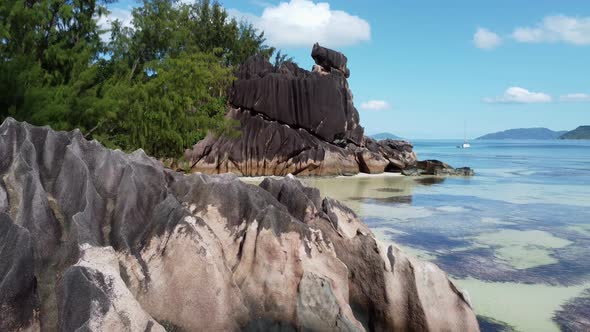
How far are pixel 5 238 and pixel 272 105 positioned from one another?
34.2m

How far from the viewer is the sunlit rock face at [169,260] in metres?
4.69

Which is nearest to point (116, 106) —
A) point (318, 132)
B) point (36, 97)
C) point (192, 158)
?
point (36, 97)

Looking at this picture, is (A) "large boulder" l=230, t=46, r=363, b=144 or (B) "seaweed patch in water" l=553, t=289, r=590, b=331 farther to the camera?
(A) "large boulder" l=230, t=46, r=363, b=144

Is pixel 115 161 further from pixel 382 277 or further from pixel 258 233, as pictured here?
pixel 382 277

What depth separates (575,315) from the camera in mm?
8789

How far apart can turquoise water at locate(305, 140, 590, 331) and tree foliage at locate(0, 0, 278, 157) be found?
33.1ft

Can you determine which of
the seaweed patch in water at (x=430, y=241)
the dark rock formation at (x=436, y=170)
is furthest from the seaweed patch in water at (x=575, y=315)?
the dark rock formation at (x=436, y=170)

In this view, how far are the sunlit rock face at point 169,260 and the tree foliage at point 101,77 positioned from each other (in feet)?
39.7

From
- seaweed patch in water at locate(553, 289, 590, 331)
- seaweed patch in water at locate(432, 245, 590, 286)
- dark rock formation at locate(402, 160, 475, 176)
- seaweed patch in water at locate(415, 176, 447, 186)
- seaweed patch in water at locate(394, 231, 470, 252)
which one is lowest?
seaweed patch in water at locate(553, 289, 590, 331)

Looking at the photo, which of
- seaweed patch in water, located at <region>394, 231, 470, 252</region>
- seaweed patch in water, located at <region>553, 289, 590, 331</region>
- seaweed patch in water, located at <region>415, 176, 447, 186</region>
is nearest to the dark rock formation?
seaweed patch in water, located at <region>415, 176, 447, 186</region>

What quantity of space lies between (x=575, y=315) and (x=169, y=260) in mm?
7736

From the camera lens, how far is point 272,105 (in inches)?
1522

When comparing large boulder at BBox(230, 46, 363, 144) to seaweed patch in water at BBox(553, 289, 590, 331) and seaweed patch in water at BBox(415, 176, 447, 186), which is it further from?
seaweed patch in water at BBox(553, 289, 590, 331)

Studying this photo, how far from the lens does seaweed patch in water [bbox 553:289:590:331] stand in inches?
324
